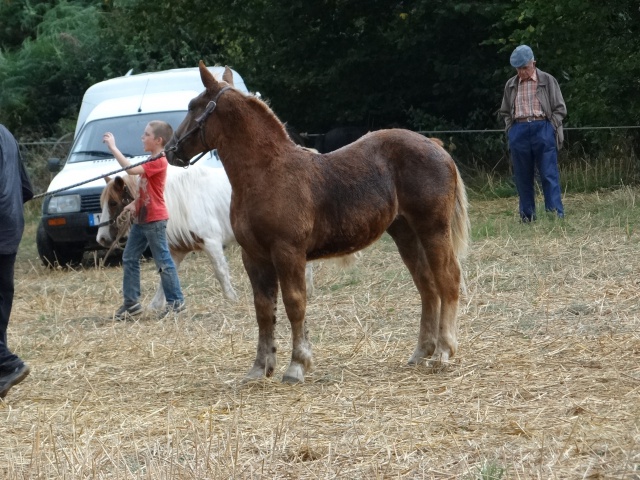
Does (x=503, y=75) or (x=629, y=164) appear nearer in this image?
(x=629, y=164)

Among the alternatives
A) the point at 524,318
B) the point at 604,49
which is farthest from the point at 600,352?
the point at 604,49

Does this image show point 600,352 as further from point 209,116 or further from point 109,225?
point 109,225

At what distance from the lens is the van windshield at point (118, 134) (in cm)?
1426

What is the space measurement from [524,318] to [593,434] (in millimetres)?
3408

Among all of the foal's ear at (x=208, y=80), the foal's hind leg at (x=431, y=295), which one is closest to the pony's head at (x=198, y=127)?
the foal's ear at (x=208, y=80)

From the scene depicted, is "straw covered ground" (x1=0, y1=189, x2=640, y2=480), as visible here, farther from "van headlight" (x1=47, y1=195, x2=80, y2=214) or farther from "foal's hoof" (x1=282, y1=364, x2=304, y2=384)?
"van headlight" (x1=47, y1=195, x2=80, y2=214)

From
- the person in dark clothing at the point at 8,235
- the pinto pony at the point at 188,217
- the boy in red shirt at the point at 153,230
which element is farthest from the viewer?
the pinto pony at the point at 188,217

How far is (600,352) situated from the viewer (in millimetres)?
7270

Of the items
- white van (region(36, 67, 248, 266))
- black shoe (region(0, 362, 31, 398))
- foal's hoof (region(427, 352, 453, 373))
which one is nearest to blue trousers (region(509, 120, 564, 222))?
white van (region(36, 67, 248, 266))

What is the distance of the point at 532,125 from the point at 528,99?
12.6 inches

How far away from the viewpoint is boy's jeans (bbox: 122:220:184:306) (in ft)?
33.2

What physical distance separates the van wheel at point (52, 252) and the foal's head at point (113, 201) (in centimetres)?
408

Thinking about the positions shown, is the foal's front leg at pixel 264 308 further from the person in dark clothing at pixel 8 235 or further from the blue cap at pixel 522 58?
the blue cap at pixel 522 58

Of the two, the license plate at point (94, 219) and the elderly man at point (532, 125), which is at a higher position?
the elderly man at point (532, 125)
